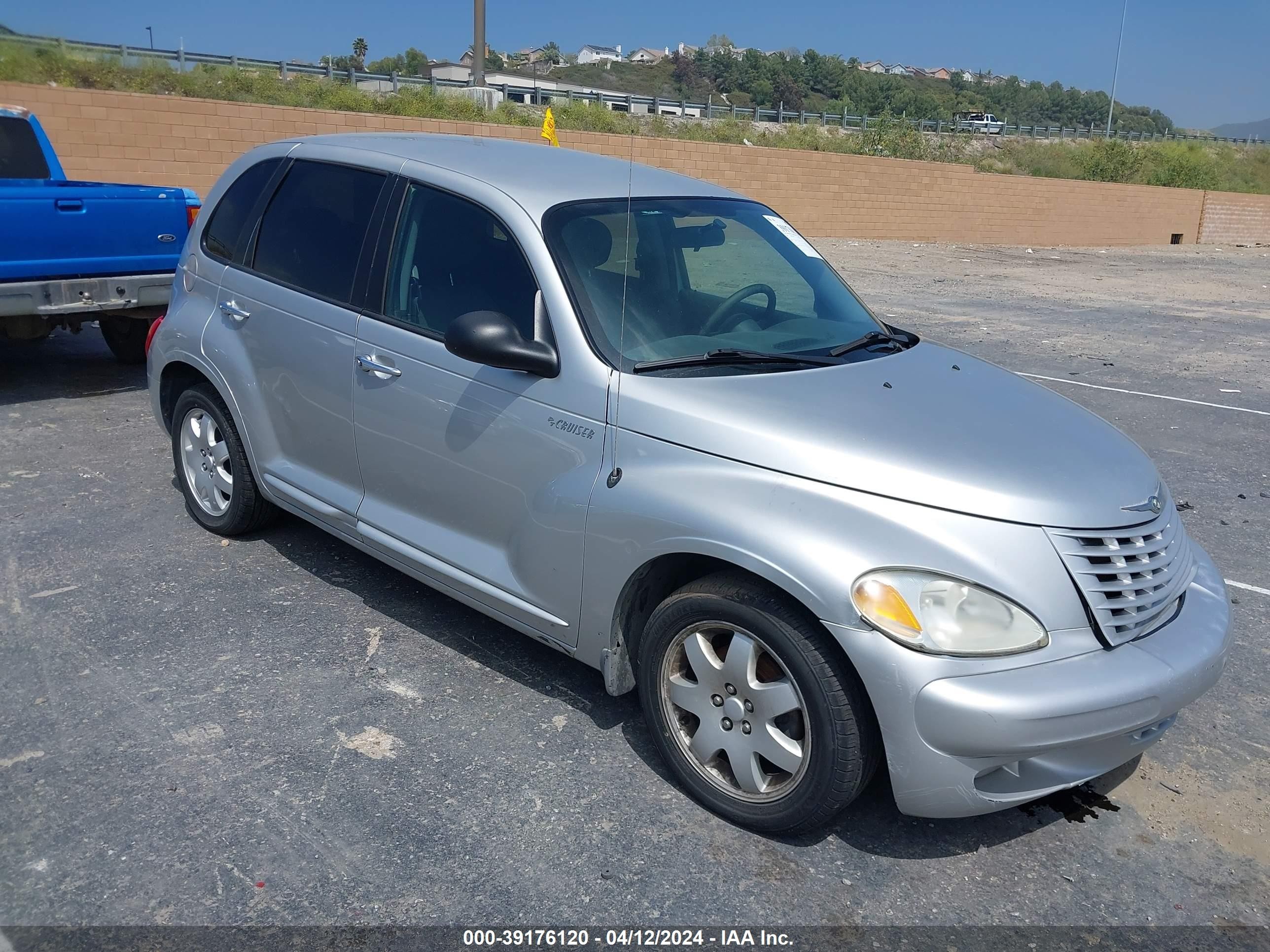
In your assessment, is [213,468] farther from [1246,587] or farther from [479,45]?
[479,45]

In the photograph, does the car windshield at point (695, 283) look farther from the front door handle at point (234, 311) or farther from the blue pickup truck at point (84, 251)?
the blue pickup truck at point (84, 251)

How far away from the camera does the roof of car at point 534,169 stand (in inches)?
154

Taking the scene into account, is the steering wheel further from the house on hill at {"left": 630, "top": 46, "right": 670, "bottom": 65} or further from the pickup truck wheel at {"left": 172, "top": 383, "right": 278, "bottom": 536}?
the house on hill at {"left": 630, "top": 46, "right": 670, "bottom": 65}

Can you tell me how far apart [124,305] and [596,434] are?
18.0 feet

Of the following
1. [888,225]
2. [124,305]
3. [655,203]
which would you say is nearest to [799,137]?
[888,225]

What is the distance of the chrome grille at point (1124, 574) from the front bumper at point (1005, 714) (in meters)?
0.06

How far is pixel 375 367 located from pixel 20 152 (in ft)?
22.1

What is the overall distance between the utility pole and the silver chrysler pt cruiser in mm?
20824

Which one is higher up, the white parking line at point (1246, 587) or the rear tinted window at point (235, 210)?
the rear tinted window at point (235, 210)

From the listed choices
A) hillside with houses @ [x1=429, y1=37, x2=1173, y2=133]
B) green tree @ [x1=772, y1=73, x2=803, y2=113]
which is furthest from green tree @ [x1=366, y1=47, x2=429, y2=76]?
green tree @ [x1=772, y1=73, x2=803, y2=113]

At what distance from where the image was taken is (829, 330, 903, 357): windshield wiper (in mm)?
3873

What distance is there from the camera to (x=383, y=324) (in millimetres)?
4070

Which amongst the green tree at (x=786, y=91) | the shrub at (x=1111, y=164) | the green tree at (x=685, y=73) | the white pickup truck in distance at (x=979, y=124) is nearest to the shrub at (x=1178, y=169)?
the shrub at (x=1111, y=164)

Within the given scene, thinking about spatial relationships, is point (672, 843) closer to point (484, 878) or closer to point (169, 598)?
point (484, 878)
